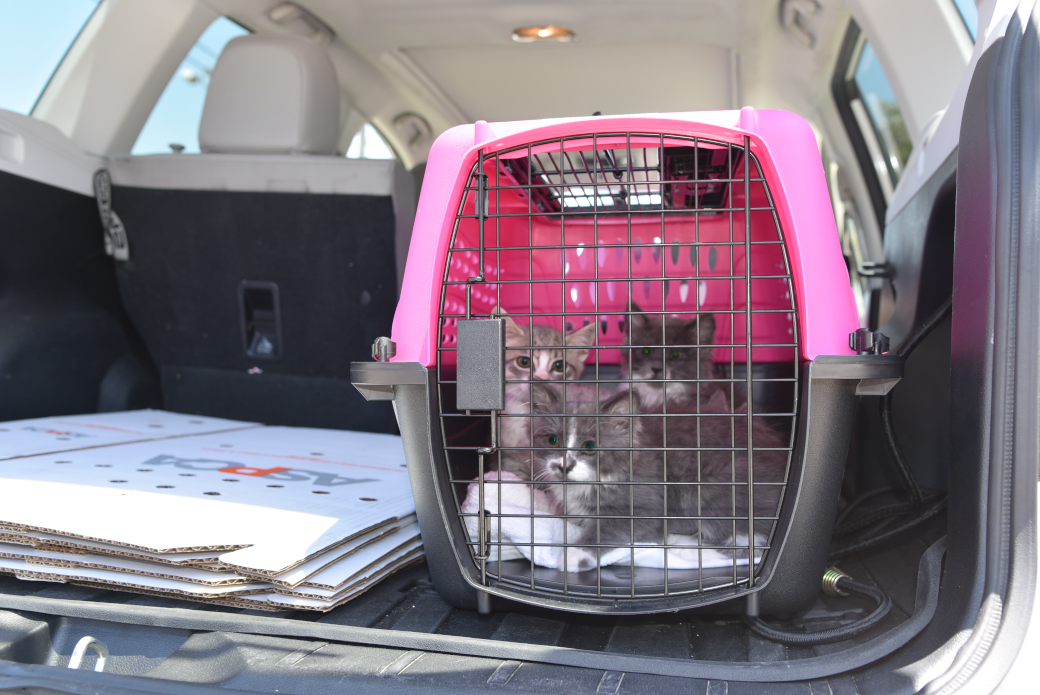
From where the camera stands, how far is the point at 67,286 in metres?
2.26

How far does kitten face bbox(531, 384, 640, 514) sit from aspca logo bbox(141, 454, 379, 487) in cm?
43

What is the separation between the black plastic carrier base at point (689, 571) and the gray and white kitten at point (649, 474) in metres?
0.15

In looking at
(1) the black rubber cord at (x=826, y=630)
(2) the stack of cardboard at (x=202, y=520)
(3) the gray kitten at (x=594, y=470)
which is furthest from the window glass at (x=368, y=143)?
(1) the black rubber cord at (x=826, y=630)

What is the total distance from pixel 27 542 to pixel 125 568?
0.60 ft

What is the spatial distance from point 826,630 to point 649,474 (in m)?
0.45

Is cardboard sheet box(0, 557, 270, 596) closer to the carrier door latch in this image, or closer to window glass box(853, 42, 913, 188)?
the carrier door latch

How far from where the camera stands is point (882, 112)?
7.96 feet

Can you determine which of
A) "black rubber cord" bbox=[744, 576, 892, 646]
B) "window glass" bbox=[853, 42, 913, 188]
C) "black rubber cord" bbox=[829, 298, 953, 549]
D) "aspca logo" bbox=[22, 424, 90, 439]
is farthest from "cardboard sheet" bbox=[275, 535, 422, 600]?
"window glass" bbox=[853, 42, 913, 188]

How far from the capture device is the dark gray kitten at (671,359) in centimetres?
185

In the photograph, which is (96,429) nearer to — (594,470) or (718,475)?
Answer: (594,470)

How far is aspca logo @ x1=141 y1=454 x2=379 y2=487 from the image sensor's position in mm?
1606

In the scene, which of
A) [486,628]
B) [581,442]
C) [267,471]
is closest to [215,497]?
[267,471]

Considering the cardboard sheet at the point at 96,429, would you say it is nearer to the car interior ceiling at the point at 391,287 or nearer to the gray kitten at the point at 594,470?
the car interior ceiling at the point at 391,287

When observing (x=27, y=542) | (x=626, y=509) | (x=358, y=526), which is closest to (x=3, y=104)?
(x=27, y=542)
